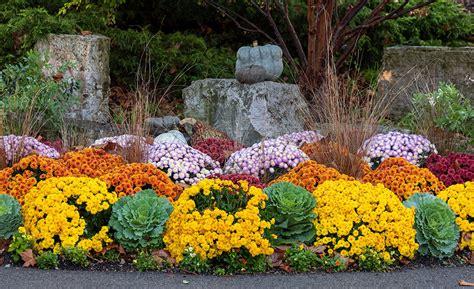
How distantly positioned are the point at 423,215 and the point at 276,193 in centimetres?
94

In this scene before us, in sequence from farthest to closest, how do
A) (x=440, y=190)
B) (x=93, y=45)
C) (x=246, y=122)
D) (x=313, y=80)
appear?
(x=313, y=80)
(x=93, y=45)
(x=246, y=122)
(x=440, y=190)

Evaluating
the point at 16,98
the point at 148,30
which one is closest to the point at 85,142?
the point at 16,98

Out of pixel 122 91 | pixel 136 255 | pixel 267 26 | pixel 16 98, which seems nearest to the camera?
pixel 136 255

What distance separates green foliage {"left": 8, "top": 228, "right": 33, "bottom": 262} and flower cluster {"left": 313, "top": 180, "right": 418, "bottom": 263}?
68.4 inches

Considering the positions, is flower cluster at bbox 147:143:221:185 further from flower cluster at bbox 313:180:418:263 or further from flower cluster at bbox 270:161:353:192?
flower cluster at bbox 313:180:418:263

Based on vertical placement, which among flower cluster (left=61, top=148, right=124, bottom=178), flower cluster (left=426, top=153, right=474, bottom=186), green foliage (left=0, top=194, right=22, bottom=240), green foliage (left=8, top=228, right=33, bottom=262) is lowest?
green foliage (left=8, top=228, right=33, bottom=262)

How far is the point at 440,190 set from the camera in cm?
594

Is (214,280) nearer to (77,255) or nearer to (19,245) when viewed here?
(77,255)

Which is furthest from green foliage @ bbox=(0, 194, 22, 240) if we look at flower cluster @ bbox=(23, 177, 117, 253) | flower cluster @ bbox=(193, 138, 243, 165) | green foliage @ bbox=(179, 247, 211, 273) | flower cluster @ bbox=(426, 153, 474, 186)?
flower cluster @ bbox=(426, 153, 474, 186)

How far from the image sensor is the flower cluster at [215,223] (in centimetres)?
480

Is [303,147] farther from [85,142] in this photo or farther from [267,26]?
[267,26]

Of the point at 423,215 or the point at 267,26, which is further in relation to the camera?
the point at 267,26

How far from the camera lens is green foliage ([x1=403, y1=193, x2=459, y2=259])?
16.9 ft

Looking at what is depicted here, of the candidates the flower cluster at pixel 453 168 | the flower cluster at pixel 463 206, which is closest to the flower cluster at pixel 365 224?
the flower cluster at pixel 463 206
